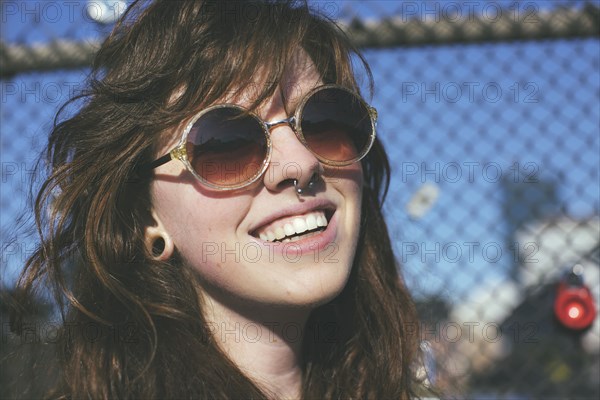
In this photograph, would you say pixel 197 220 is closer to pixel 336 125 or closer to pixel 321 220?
pixel 321 220

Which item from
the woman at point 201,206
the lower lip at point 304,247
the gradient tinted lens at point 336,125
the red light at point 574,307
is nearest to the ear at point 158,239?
the woman at point 201,206

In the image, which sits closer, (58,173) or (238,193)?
(238,193)

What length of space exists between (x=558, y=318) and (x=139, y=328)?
1.88 meters

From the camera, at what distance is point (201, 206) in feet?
4.70

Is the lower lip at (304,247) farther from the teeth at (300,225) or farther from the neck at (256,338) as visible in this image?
the neck at (256,338)

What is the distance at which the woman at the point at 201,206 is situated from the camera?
1.42 metres

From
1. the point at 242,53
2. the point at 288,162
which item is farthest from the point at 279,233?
the point at 242,53

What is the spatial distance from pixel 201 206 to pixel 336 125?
A: 1.14 ft

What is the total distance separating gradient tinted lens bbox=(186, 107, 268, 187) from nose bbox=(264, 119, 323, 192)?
0.03 m

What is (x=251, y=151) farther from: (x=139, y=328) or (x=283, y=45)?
(x=139, y=328)

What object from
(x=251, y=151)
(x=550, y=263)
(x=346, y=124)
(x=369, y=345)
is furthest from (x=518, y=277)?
(x=251, y=151)

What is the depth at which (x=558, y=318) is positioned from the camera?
2.80 meters

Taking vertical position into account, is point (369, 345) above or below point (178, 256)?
below

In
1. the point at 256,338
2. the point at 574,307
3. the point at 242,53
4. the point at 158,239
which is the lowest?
the point at 574,307
